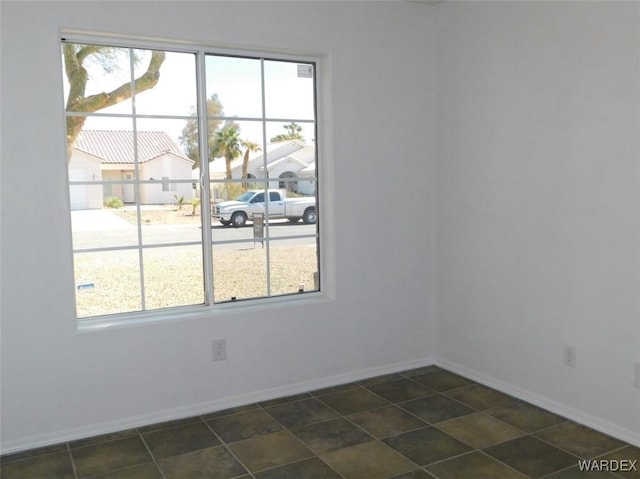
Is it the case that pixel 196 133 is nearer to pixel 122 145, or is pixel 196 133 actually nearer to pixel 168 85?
pixel 168 85

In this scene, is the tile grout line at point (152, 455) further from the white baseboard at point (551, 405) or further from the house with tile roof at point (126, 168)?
the white baseboard at point (551, 405)

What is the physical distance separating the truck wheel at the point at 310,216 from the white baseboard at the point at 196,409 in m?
1.04

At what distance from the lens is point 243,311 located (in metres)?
3.54

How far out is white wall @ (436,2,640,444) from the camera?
9.64ft

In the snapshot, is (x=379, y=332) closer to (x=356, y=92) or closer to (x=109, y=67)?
(x=356, y=92)

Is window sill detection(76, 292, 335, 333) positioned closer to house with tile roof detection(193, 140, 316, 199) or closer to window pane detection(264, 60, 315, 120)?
house with tile roof detection(193, 140, 316, 199)

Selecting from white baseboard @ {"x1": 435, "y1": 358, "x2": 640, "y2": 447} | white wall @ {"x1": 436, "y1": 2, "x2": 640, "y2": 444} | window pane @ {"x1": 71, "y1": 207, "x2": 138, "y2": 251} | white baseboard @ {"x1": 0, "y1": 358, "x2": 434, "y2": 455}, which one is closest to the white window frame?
window pane @ {"x1": 71, "y1": 207, "x2": 138, "y2": 251}

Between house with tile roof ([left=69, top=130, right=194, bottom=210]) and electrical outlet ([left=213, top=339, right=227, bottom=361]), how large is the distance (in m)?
0.88

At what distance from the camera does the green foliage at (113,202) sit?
324 cm

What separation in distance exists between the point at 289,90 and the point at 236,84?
0.36m

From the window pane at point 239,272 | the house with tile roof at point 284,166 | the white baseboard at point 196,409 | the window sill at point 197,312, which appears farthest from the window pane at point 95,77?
the white baseboard at point 196,409

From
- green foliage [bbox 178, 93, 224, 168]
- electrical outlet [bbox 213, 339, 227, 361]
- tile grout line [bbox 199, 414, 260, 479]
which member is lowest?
tile grout line [bbox 199, 414, 260, 479]

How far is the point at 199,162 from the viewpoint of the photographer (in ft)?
11.4

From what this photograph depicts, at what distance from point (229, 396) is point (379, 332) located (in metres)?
1.13
